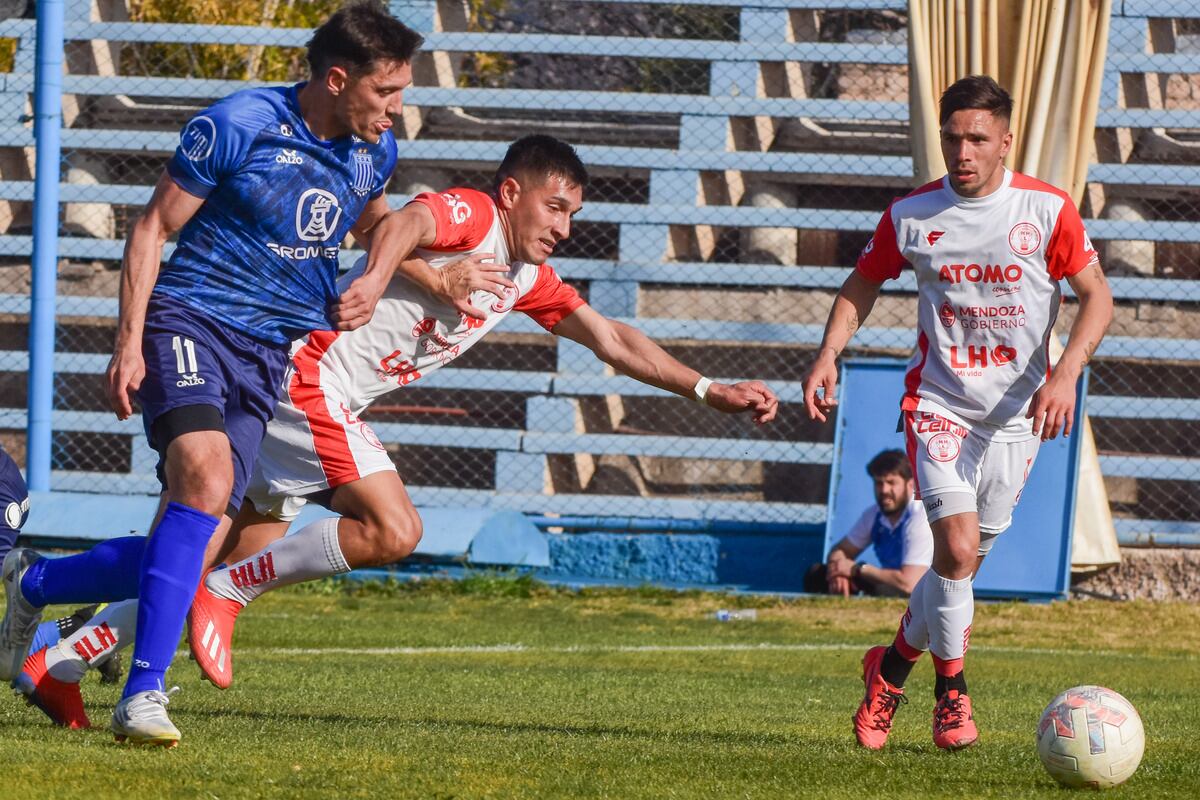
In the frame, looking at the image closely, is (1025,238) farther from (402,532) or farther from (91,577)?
(91,577)

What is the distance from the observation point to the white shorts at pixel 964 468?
5660 mm

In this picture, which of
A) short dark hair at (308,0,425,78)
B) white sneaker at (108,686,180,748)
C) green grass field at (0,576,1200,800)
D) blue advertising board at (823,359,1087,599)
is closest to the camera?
green grass field at (0,576,1200,800)

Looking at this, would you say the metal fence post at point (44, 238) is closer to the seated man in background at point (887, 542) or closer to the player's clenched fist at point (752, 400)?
the seated man in background at point (887, 542)

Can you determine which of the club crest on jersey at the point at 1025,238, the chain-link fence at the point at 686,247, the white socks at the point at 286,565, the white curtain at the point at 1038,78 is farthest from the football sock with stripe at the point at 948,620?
the chain-link fence at the point at 686,247

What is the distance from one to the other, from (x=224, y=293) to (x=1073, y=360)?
2.65 metres

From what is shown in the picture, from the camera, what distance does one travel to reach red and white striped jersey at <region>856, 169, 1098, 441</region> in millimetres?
5758

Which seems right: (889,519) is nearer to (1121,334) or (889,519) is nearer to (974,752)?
(1121,334)

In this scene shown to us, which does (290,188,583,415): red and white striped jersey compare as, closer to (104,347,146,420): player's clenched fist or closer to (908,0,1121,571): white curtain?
(104,347,146,420): player's clenched fist

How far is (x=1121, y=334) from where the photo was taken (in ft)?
42.6

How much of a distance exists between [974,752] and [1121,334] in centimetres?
837

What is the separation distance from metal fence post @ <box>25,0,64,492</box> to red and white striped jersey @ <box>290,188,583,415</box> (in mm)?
7189

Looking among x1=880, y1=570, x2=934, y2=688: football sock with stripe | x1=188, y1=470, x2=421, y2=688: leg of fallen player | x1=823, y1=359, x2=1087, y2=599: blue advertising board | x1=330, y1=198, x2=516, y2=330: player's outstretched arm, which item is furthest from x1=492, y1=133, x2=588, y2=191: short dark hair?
x1=823, y1=359, x2=1087, y2=599: blue advertising board

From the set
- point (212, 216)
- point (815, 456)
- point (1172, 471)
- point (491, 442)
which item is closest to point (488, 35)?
point (491, 442)

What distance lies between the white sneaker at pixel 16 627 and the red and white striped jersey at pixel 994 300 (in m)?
2.92
